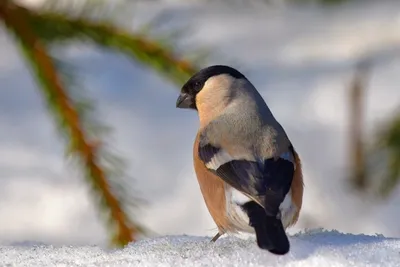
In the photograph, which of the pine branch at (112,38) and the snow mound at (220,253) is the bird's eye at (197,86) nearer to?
the pine branch at (112,38)

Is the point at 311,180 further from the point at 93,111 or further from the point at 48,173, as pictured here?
the point at 93,111

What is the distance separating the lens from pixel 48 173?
4.01 meters

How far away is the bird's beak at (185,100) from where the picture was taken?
2.08 m

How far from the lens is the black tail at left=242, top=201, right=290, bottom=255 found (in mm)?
1371

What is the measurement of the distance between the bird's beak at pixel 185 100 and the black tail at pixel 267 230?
50 centimetres

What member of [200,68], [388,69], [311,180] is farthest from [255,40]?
[200,68]

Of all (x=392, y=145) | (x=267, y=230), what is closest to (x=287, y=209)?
(x=267, y=230)

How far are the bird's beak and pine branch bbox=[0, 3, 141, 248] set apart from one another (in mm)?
415

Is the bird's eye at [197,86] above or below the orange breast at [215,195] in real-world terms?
above

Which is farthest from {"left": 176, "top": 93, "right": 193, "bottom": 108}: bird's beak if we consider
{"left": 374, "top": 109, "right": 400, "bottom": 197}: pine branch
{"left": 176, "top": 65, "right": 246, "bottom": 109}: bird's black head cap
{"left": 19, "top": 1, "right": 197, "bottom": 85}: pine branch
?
{"left": 374, "top": 109, "right": 400, "bottom": 197}: pine branch

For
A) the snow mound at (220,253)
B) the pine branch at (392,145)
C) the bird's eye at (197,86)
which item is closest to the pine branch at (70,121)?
the snow mound at (220,253)

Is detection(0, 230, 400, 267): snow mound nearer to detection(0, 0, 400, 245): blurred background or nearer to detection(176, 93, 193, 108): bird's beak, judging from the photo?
detection(0, 0, 400, 245): blurred background

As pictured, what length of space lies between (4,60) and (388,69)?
7.78 feet

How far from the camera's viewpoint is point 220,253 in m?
1.42
